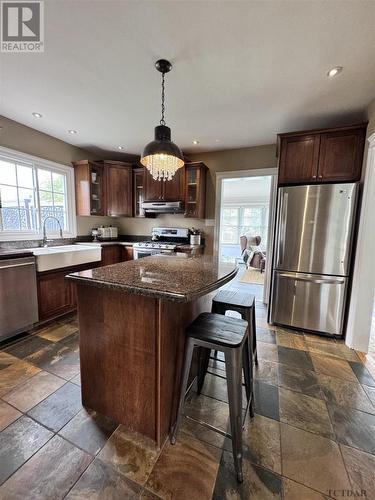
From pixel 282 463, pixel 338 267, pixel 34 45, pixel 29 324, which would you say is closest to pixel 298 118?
pixel 338 267

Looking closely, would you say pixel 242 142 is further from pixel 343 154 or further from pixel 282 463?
pixel 282 463

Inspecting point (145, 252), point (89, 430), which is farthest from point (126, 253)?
point (89, 430)

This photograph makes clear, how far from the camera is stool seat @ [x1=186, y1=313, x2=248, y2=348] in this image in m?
1.13

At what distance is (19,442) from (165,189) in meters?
3.51

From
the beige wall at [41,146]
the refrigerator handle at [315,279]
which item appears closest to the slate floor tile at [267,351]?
the refrigerator handle at [315,279]

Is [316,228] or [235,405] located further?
[316,228]

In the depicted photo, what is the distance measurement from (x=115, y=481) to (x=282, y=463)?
2.95 feet

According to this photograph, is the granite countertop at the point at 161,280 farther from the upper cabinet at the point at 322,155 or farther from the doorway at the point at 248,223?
the doorway at the point at 248,223

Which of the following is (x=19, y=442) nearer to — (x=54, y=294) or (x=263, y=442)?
(x=263, y=442)

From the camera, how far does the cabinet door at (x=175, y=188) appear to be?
3.79 meters

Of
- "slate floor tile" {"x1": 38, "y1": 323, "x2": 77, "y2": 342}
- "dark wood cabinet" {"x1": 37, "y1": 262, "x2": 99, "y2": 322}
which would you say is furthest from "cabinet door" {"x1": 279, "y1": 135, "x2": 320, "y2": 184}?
"slate floor tile" {"x1": 38, "y1": 323, "x2": 77, "y2": 342}

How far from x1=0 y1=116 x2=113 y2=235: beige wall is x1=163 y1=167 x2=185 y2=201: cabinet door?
5.17 ft

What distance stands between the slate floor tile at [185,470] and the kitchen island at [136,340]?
0.11 meters

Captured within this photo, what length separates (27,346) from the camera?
2.24 m
